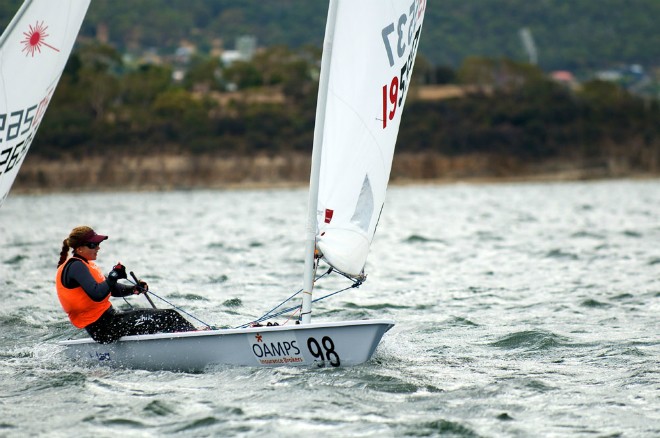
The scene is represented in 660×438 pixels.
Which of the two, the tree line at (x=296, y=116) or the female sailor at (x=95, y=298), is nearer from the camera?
the female sailor at (x=95, y=298)

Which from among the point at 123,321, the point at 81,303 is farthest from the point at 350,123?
the point at 81,303

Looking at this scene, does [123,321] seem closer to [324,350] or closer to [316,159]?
[324,350]

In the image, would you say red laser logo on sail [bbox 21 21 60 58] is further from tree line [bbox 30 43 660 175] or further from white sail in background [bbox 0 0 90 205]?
tree line [bbox 30 43 660 175]

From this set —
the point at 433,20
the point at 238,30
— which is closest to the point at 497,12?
the point at 433,20

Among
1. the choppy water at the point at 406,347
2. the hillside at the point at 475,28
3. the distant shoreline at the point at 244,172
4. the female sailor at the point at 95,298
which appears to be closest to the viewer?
the choppy water at the point at 406,347

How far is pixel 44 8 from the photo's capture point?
8938mm

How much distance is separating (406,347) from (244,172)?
196 feet

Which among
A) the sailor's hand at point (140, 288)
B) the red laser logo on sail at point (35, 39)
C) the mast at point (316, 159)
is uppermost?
the red laser logo on sail at point (35, 39)

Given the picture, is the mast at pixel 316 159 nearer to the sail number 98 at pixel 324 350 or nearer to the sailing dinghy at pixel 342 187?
the sailing dinghy at pixel 342 187

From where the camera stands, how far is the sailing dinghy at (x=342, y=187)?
7.98 metres

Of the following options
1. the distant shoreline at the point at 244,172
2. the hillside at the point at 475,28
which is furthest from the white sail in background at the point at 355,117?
the hillside at the point at 475,28

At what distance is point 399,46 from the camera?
842cm

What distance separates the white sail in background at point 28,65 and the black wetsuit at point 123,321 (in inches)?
37.1

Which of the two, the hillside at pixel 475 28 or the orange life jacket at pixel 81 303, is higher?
the hillside at pixel 475 28
